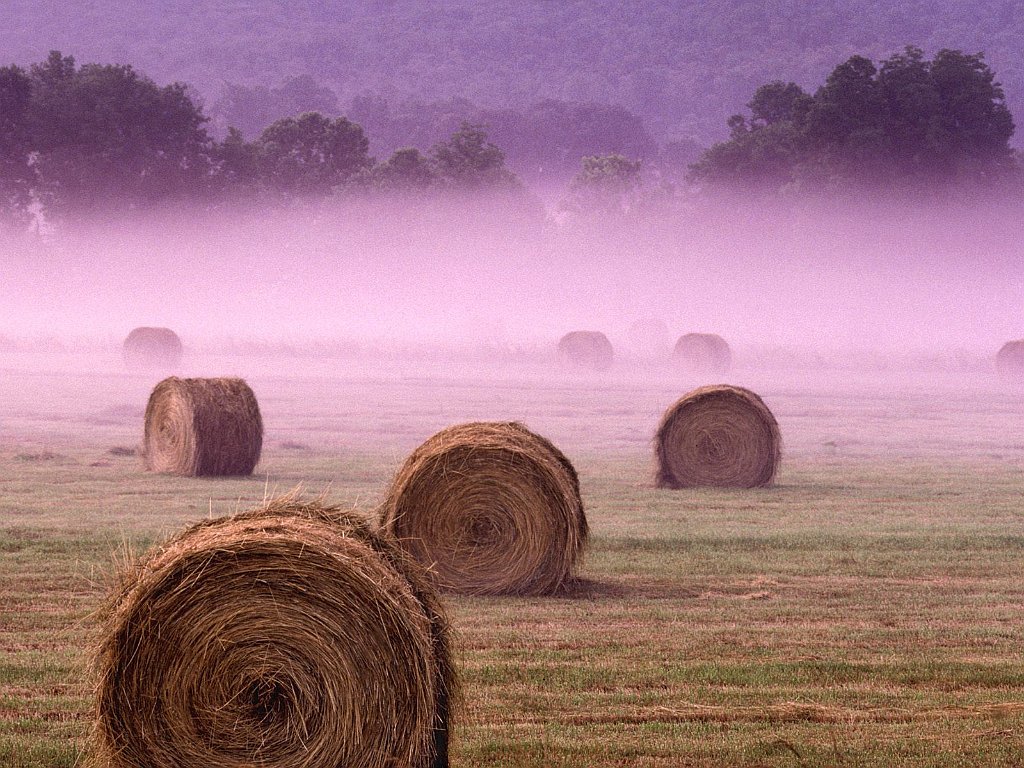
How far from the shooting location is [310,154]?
108 metres

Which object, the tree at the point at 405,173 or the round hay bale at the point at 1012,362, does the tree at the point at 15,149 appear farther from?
the round hay bale at the point at 1012,362

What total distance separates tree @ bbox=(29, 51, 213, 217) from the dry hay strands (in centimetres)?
8950

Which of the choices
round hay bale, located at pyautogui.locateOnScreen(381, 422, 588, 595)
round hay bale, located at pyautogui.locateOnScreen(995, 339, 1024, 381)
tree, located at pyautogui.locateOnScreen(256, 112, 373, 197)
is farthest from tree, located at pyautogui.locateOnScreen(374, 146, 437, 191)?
round hay bale, located at pyautogui.locateOnScreen(381, 422, 588, 595)

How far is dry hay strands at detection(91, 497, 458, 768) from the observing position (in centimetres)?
778

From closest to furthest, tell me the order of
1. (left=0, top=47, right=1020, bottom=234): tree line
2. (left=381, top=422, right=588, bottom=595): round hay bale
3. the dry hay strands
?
the dry hay strands < (left=381, top=422, right=588, bottom=595): round hay bale < (left=0, top=47, right=1020, bottom=234): tree line

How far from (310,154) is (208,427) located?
282 feet

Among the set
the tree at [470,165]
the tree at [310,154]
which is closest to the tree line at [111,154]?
the tree at [470,165]

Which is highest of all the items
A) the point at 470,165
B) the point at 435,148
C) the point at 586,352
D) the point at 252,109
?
the point at 252,109

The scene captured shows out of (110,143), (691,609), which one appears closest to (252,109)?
(110,143)

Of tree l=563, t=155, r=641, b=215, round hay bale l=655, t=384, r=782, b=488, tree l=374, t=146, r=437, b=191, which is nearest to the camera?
round hay bale l=655, t=384, r=782, b=488

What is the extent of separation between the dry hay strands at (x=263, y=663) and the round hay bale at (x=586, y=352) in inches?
2169

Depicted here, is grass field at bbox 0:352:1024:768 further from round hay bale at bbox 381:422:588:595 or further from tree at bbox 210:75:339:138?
tree at bbox 210:75:339:138

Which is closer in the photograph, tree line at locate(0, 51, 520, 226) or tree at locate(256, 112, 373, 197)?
tree line at locate(0, 51, 520, 226)

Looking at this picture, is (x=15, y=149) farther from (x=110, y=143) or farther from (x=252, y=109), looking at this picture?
(x=252, y=109)
